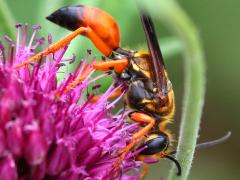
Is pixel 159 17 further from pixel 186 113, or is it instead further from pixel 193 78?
pixel 186 113

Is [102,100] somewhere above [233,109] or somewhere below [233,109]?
above

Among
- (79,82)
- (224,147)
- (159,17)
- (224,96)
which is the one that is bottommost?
(224,147)

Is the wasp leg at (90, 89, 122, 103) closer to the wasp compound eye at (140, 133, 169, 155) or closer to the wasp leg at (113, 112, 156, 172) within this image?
the wasp leg at (113, 112, 156, 172)

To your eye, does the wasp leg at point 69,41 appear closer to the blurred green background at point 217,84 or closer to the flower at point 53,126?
the flower at point 53,126

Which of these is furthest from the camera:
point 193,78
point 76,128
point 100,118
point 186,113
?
point 100,118

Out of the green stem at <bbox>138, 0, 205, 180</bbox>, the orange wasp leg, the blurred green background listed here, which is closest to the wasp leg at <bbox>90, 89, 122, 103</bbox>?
the orange wasp leg

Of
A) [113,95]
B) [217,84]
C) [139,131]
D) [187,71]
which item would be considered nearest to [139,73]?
[113,95]

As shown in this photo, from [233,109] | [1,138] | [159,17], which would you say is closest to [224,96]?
[233,109]

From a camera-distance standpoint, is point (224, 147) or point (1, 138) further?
point (224, 147)
